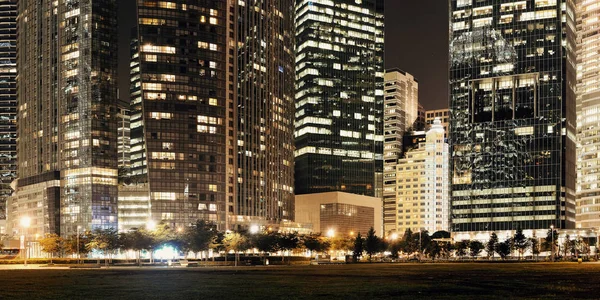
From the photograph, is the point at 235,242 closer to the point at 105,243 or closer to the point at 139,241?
the point at 139,241

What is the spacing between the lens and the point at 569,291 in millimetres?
53812

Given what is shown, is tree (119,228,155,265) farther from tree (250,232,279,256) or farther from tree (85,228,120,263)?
tree (250,232,279,256)

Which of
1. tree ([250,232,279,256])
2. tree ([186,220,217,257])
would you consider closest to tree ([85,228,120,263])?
tree ([186,220,217,257])

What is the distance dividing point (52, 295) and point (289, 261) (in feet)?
351

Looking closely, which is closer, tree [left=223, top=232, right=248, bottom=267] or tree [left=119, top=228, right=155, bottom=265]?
tree [left=119, top=228, right=155, bottom=265]

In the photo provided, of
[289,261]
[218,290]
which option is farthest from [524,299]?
[289,261]

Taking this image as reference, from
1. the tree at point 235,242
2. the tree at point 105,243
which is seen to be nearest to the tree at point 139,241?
the tree at point 105,243

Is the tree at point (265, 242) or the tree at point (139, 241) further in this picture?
the tree at point (265, 242)

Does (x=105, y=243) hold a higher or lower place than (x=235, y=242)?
lower

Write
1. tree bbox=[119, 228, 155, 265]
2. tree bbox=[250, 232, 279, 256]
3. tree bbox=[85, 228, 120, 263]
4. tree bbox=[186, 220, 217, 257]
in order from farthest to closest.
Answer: tree bbox=[250, 232, 279, 256] → tree bbox=[85, 228, 120, 263] → tree bbox=[186, 220, 217, 257] → tree bbox=[119, 228, 155, 265]

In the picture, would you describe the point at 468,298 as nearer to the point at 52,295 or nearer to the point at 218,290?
the point at 218,290

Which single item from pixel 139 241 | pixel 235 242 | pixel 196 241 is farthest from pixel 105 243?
pixel 235 242

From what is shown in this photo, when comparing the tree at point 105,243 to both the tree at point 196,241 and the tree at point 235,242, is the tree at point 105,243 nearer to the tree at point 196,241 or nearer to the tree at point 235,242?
the tree at point 196,241

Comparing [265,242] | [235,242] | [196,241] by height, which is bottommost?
[265,242]
